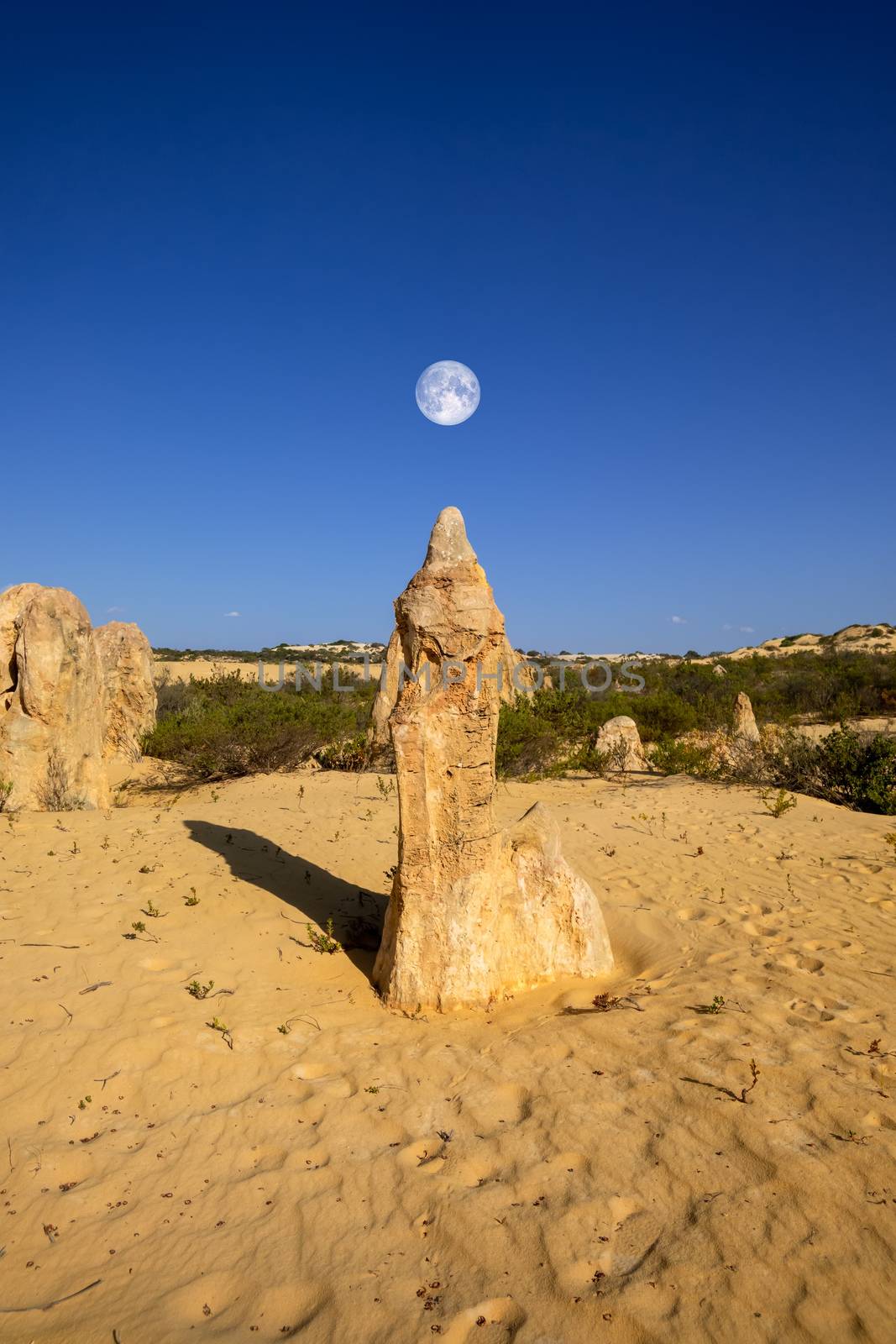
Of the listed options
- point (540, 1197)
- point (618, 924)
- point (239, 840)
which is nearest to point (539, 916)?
point (618, 924)

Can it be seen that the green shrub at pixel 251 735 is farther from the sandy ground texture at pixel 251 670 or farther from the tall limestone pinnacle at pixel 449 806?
the sandy ground texture at pixel 251 670

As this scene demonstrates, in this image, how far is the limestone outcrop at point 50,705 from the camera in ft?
26.0

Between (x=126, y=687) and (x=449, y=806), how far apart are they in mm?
10645

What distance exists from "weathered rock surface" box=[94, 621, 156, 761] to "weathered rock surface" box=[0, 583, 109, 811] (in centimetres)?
428

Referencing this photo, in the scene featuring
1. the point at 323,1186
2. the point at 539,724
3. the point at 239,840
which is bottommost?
the point at 323,1186

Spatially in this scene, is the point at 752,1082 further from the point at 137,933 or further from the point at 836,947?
the point at 137,933

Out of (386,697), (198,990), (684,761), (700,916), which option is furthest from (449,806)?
(386,697)

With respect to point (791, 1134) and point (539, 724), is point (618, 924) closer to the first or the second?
point (791, 1134)

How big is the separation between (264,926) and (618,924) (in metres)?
2.51

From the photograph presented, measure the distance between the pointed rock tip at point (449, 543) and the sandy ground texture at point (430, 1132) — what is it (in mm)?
2529

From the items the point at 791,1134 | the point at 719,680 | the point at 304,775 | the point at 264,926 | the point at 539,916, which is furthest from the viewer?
the point at 719,680

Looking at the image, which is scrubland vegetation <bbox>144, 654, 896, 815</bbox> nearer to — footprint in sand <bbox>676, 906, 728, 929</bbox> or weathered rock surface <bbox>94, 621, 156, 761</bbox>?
weathered rock surface <bbox>94, 621, 156, 761</bbox>

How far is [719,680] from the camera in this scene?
2089 centimetres

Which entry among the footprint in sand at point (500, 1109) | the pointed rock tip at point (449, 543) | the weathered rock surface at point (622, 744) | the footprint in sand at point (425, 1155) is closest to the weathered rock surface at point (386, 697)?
the weathered rock surface at point (622, 744)
